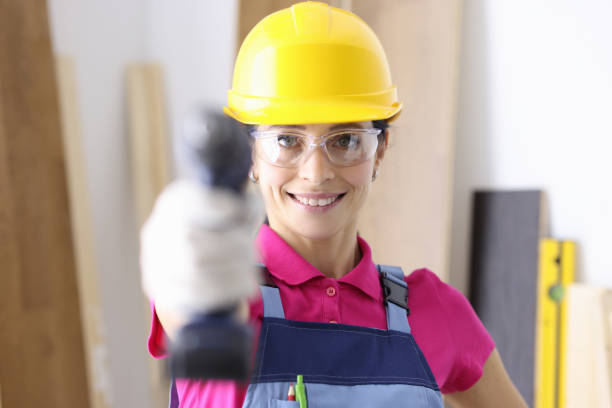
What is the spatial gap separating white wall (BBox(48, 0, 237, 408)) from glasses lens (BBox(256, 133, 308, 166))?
7.87ft

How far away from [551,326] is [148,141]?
253cm

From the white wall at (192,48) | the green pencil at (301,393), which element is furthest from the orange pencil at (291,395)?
the white wall at (192,48)

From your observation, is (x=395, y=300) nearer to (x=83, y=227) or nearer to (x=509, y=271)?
(x=509, y=271)

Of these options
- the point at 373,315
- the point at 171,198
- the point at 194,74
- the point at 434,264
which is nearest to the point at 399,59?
the point at 434,264

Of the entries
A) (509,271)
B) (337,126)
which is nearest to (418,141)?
(509,271)

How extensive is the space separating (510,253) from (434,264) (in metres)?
0.33

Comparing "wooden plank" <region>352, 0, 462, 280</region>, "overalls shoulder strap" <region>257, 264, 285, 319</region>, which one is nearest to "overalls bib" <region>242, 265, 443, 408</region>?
"overalls shoulder strap" <region>257, 264, 285, 319</region>

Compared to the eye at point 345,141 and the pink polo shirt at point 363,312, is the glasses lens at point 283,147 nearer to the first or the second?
the eye at point 345,141

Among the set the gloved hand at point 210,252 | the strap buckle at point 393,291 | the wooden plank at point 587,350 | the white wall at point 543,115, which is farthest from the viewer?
the white wall at point 543,115

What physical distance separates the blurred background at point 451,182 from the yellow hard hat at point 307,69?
1.25m

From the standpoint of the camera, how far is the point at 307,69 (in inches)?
46.8

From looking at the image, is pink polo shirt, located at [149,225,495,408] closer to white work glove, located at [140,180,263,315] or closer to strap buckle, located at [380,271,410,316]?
strap buckle, located at [380,271,410,316]

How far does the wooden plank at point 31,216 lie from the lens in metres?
2.07

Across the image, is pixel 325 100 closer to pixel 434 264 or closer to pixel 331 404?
pixel 331 404
